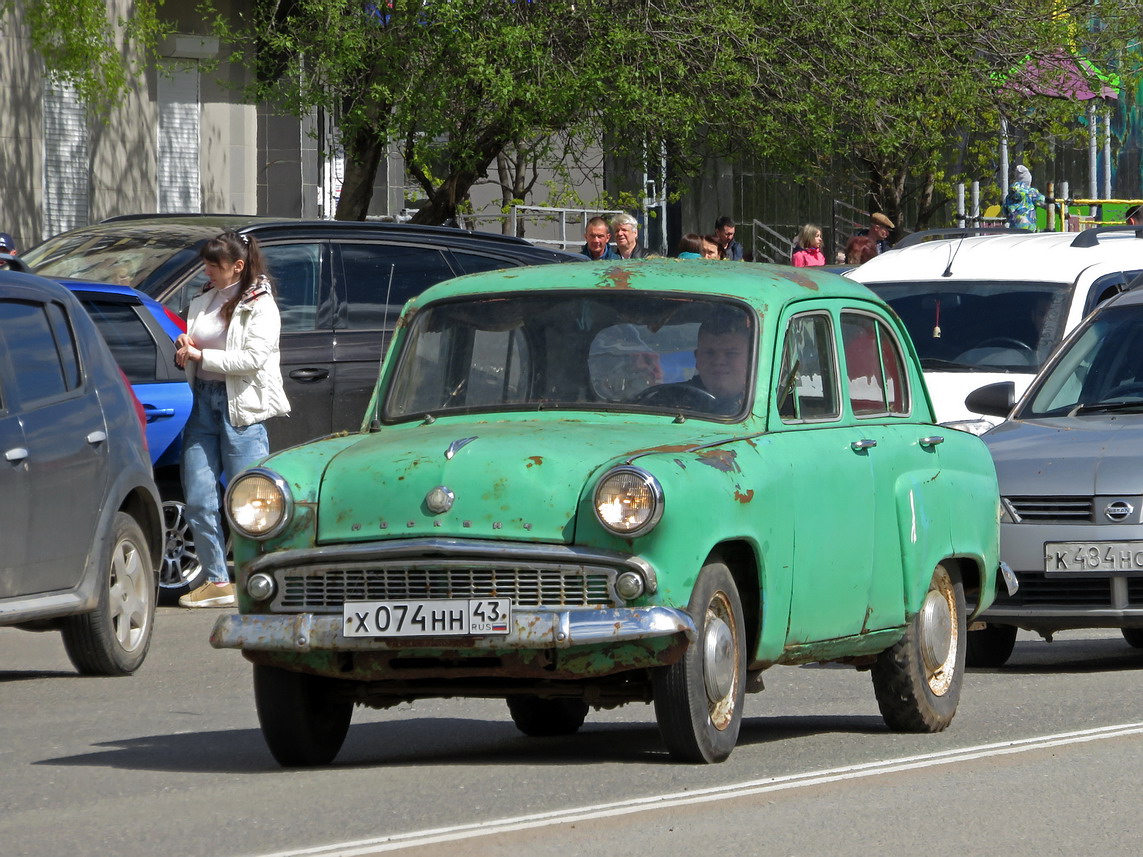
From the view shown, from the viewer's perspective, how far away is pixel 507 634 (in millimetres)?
6770

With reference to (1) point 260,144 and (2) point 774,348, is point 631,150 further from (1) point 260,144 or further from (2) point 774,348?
(2) point 774,348

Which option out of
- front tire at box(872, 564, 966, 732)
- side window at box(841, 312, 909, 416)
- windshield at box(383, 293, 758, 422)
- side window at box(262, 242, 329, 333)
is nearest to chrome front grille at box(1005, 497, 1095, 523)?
front tire at box(872, 564, 966, 732)

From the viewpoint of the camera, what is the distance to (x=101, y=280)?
44.7 ft

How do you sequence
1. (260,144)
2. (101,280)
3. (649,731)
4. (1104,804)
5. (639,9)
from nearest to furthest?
(1104,804)
(649,731)
(101,280)
(639,9)
(260,144)

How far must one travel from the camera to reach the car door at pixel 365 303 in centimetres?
1391

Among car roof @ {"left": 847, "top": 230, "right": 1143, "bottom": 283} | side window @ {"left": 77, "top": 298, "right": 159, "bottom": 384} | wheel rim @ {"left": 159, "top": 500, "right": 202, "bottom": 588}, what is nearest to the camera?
side window @ {"left": 77, "top": 298, "right": 159, "bottom": 384}

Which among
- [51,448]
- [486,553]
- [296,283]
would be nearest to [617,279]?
[486,553]

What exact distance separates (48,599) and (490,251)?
5912mm

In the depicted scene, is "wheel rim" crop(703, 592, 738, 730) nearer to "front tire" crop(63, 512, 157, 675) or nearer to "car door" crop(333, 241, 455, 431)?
"front tire" crop(63, 512, 157, 675)

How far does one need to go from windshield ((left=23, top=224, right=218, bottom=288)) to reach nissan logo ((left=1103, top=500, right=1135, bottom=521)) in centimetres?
585

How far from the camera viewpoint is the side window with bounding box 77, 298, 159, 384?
12688mm

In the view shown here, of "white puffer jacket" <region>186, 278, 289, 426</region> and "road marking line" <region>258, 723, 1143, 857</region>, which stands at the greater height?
"white puffer jacket" <region>186, 278, 289, 426</region>

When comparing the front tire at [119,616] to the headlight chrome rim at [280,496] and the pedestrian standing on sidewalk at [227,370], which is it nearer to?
the pedestrian standing on sidewalk at [227,370]

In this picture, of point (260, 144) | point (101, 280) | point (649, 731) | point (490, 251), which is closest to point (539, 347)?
point (649, 731)
